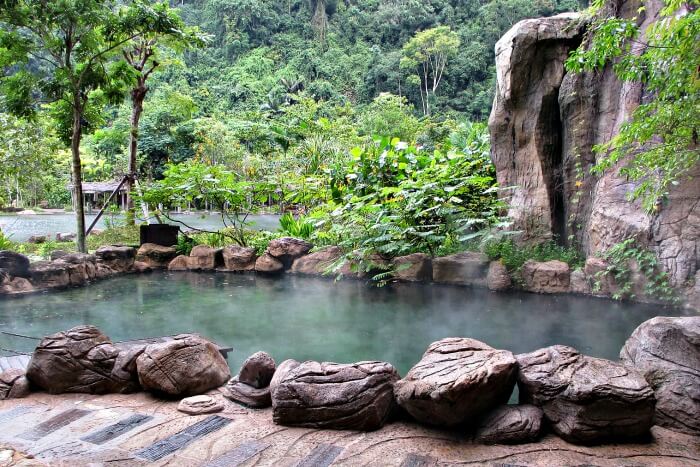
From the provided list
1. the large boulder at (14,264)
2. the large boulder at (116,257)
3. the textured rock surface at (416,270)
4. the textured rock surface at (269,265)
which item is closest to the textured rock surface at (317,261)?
the textured rock surface at (269,265)

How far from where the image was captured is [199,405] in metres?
2.54

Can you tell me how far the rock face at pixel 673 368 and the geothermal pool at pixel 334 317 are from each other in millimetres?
1172

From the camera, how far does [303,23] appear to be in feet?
121

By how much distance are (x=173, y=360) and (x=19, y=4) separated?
6834 millimetres

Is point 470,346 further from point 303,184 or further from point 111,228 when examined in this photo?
point 111,228

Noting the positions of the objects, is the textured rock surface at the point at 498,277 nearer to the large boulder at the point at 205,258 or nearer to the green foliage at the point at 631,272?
the green foliage at the point at 631,272

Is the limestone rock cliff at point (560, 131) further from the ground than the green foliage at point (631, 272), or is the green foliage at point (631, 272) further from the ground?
the limestone rock cliff at point (560, 131)

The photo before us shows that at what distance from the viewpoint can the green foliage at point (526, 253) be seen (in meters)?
5.92

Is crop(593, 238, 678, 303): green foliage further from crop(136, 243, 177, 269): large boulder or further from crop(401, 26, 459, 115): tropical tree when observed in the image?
crop(401, 26, 459, 115): tropical tree

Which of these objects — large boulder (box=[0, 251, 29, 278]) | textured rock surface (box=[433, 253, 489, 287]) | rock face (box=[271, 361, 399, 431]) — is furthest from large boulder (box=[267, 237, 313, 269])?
rock face (box=[271, 361, 399, 431])

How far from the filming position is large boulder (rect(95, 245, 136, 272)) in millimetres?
7598

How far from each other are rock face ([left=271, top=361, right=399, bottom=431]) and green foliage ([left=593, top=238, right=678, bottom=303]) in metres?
3.85

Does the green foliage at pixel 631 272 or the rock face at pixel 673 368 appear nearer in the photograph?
the rock face at pixel 673 368

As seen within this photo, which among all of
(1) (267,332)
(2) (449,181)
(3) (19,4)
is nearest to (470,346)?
(1) (267,332)
